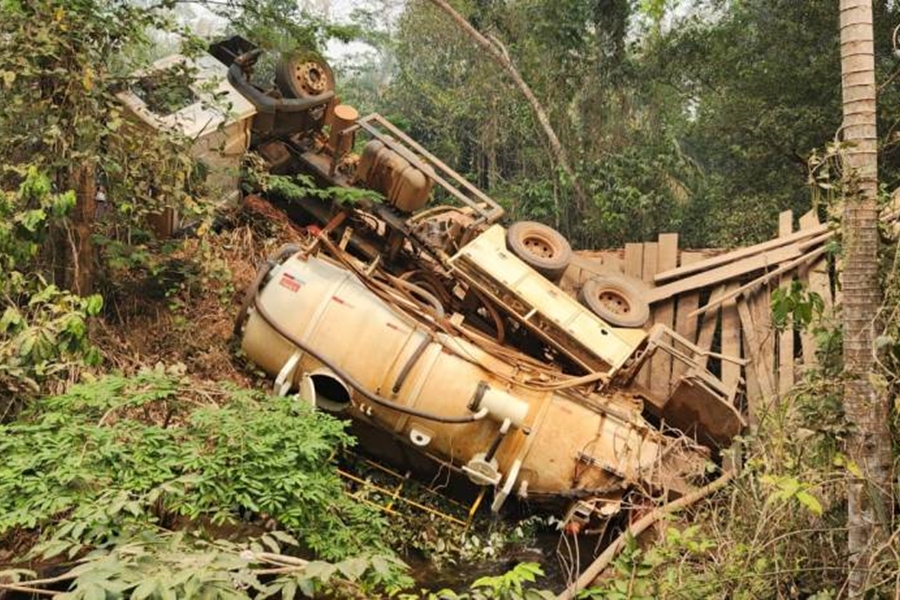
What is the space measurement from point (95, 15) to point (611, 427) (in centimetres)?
532

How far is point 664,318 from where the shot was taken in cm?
805

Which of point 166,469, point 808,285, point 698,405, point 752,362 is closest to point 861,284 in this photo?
point 698,405

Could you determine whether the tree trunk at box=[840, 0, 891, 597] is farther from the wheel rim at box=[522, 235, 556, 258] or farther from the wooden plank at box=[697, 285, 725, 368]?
the wheel rim at box=[522, 235, 556, 258]

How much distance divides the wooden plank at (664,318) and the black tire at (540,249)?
124cm

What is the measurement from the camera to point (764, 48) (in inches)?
422

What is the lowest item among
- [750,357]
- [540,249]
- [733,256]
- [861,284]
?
[750,357]

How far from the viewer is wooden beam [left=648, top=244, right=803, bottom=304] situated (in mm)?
7641

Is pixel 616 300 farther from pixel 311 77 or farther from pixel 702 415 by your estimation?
pixel 311 77

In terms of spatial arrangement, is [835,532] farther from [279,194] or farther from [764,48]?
[764,48]

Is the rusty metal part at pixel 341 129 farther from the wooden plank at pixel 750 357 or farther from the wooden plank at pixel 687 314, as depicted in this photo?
the wooden plank at pixel 750 357

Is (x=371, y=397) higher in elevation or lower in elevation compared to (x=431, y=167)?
lower

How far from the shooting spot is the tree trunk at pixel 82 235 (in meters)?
5.80

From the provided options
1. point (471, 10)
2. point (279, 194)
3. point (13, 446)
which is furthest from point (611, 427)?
point (471, 10)

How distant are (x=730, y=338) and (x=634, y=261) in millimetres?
1626
